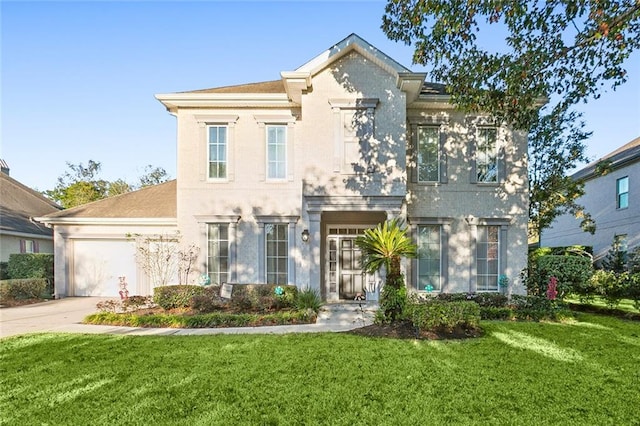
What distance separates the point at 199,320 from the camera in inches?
361

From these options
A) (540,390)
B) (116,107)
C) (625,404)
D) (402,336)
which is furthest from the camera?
(116,107)

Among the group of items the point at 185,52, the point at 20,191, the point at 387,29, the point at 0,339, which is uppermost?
the point at 185,52

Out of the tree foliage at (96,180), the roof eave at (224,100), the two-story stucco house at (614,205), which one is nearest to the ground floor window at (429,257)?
the roof eave at (224,100)

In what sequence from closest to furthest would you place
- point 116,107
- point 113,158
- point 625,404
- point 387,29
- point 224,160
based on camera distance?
point 625,404 < point 387,29 < point 224,160 < point 116,107 < point 113,158

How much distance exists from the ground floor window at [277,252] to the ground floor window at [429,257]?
4.88m

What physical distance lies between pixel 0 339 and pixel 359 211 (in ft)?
32.2

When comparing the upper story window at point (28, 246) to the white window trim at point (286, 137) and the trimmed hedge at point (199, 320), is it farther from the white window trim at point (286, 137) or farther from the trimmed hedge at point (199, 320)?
the white window trim at point (286, 137)

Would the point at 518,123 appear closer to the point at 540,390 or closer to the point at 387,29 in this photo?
the point at 387,29

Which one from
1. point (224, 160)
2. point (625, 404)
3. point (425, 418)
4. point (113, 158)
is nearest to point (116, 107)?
point (224, 160)

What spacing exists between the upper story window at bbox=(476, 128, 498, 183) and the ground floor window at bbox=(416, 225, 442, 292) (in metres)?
2.60

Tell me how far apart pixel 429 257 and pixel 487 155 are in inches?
172

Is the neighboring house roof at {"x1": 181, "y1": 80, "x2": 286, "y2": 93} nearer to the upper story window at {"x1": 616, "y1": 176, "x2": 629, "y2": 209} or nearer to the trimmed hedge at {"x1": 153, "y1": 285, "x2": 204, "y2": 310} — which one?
the trimmed hedge at {"x1": 153, "y1": 285, "x2": 204, "y2": 310}

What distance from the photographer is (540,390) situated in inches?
194

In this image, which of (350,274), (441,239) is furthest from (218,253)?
(441,239)
